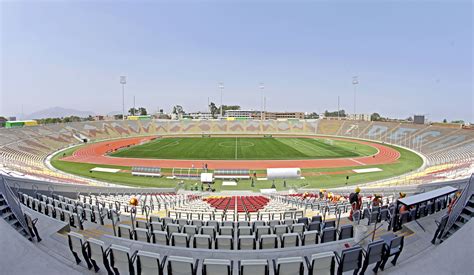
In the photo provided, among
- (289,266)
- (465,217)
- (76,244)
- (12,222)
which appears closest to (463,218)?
(465,217)

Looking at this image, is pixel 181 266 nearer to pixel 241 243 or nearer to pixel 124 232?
pixel 241 243

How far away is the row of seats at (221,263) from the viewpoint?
13.6 feet

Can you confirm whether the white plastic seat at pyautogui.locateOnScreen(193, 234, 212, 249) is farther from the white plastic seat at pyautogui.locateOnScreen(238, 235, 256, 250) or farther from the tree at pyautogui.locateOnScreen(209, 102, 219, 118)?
the tree at pyautogui.locateOnScreen(209, 102, 219, 118)

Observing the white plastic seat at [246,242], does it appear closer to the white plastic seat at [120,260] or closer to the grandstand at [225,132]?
the white plastic seat at [120,260]

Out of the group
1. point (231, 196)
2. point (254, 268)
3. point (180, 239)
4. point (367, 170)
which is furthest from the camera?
point (367, 170)

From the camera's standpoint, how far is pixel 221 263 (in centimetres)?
416

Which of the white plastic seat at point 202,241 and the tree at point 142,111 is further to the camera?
the tree at point 142,111

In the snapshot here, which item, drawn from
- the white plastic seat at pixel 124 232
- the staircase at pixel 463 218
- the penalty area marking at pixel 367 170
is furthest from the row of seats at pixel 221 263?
the penalty area marking at pixel 367 170

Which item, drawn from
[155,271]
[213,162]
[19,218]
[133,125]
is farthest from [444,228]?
[133,125]

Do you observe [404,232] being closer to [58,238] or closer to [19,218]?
[58,238]

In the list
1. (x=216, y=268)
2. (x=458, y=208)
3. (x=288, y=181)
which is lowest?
(x=288, y=181)

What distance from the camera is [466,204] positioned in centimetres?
556

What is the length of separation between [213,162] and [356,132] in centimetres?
4902

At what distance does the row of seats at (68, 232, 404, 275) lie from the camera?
4160mm
